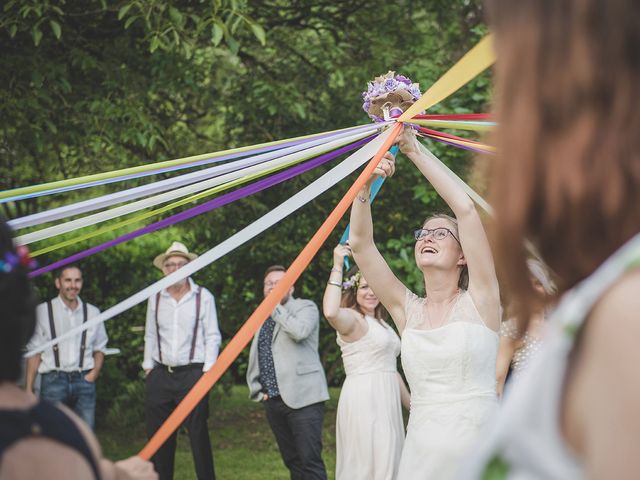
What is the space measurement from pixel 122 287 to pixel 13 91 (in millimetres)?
5167

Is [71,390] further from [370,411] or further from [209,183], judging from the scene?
[209,183]

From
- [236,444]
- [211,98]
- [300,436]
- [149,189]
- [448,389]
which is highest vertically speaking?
[211,98]

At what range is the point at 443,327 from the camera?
13.4 feet

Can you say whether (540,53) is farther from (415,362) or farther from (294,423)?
(294,423)

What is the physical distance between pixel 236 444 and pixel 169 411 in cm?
326

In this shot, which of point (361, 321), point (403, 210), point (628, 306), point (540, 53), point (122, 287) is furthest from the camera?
point (122, 287)

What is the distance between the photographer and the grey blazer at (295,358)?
23.8 ft

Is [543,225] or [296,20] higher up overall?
[296,20]

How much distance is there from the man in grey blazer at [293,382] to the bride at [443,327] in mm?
3088

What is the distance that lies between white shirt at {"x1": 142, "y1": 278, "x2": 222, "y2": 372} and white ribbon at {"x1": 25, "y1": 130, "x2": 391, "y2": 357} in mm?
3821

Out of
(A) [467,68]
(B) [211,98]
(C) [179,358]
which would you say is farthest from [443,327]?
(B) [211,98]

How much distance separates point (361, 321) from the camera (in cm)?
680

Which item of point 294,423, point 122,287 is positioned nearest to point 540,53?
point 294,423

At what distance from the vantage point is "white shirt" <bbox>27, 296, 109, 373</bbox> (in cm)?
811
